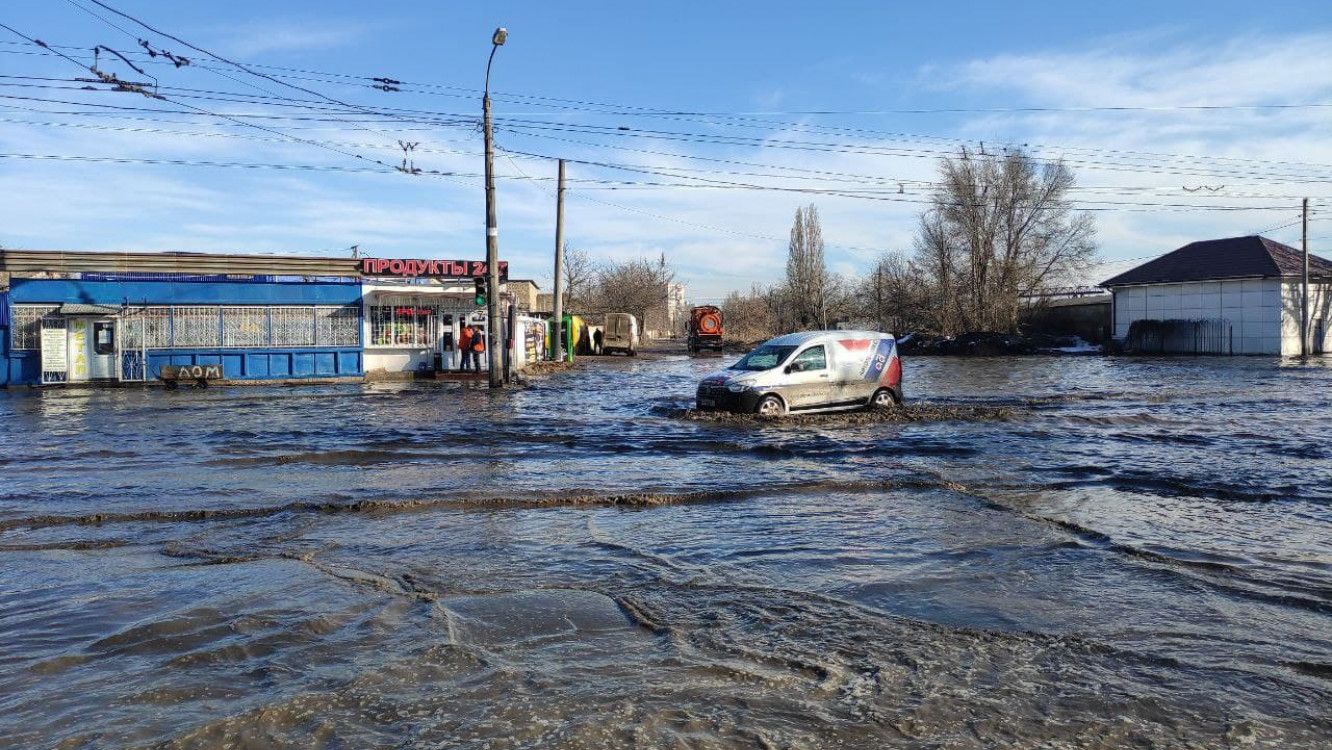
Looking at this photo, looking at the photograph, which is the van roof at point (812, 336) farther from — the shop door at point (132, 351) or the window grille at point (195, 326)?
the shop door at point (132, 351)

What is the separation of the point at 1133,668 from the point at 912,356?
5109 cm

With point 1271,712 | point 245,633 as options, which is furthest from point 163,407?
point 1271,712

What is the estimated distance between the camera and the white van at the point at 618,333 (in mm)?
55281

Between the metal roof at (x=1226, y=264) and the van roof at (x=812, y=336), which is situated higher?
the metal roof at (x=1226, y=264)

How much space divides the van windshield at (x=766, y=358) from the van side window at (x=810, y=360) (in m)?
0.20

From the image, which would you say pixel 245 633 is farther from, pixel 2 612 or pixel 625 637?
pixel 625 637

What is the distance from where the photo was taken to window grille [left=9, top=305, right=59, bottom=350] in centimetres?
2867

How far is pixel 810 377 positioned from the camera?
17.1 metres

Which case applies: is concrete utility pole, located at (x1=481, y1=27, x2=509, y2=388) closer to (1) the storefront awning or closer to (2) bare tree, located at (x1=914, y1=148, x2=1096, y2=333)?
(1) the storefront awning

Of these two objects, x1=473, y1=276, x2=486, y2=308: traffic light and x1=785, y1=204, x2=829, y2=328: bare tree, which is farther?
x1=785, y1=204, x2=829, y2=328: bare tree

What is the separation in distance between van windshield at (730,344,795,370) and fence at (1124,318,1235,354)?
4030 cm

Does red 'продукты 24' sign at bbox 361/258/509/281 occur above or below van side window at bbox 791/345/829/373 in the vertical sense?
above

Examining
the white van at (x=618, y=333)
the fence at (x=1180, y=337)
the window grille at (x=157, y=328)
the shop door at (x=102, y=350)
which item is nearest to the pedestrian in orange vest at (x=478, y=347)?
the window grille at (x=157, y=328)

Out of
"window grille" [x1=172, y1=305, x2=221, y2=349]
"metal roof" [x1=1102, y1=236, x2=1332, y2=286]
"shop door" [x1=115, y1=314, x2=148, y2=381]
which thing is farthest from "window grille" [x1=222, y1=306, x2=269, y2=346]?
"metal roof" [x1=1102, y1=236, x2=1332, y2=286]
